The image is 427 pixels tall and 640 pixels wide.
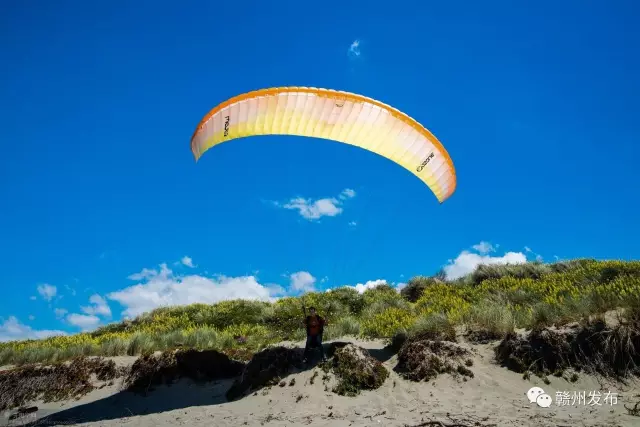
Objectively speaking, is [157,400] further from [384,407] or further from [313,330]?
[384,407]

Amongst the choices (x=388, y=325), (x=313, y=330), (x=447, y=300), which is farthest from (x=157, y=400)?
(x=447, y=300)

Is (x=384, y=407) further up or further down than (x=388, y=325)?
further down

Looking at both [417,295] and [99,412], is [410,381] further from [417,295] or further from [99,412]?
[417,295]

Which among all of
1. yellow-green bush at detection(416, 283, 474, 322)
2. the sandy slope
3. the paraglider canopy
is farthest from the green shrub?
the paraglider canopy

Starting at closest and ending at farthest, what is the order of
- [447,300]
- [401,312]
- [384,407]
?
[384,407], [401,312], [447,300]

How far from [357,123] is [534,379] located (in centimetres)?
660

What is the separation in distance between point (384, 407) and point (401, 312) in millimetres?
6774

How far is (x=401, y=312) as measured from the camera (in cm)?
1463

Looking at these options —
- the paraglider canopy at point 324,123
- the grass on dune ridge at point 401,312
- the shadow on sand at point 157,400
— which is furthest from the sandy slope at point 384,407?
the paraglider canopy at point 324,123

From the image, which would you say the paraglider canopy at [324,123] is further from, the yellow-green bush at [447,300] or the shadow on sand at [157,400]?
the shadow on sand at [157,400]

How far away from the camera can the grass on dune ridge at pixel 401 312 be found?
1074 cm

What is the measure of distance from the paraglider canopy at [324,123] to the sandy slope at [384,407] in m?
5.05

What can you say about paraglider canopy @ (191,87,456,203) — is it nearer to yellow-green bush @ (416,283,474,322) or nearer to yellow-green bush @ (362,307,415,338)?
yellow-green bush @ (416,283,474,322)

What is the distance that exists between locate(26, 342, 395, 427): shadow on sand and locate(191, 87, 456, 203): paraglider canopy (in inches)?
199
